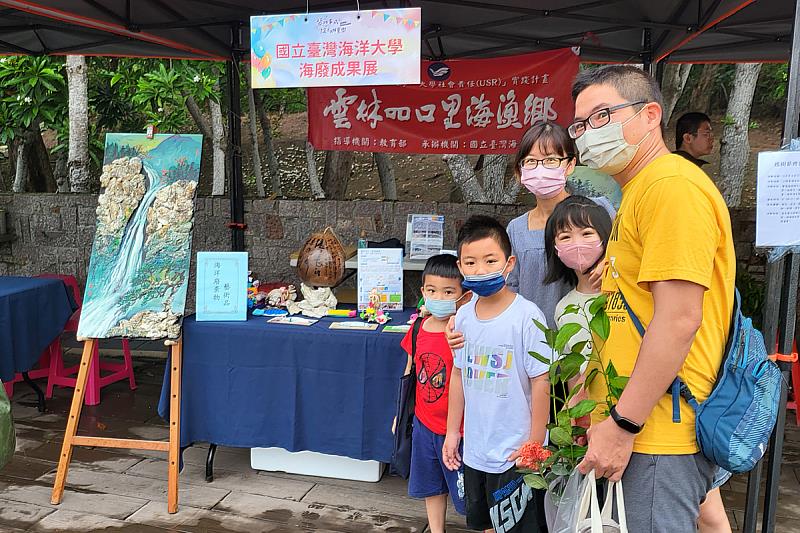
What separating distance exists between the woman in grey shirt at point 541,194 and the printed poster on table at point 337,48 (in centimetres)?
85

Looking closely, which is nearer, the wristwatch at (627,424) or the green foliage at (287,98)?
the wristwatch at (627,424)

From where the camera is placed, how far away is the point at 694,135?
3.83 meters

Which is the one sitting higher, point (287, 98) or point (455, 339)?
point (287, 98)

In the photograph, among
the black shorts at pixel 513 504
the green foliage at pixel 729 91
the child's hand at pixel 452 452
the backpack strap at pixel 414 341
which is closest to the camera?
the black shorts at pixel 513 504

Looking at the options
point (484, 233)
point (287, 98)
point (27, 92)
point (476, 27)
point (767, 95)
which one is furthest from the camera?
point (767, 95)

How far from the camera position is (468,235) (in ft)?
7.03

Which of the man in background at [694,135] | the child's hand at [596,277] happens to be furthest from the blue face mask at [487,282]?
the man in background at [694,135]

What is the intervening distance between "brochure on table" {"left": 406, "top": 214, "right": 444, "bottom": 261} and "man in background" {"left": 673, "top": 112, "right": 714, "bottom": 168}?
5.26 feet

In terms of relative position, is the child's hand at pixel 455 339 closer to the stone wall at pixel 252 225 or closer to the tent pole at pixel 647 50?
the tent pole at pixel 647 50

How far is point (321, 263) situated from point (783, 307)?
2029 mm

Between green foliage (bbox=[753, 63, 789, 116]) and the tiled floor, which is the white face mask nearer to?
the tiled floor

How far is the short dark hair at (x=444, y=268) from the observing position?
94.3 inches

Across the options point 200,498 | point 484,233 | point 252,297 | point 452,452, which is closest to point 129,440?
point 200,498

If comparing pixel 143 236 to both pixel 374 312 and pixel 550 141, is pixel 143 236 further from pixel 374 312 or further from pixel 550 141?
Answer: pixel 550 141
